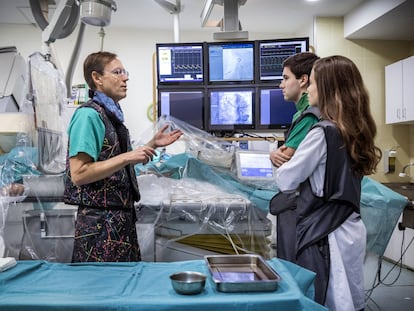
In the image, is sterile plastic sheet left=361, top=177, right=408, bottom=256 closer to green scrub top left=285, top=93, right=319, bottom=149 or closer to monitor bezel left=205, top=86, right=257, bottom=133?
green scrub top left=285, top=93, right=319, bottom=149

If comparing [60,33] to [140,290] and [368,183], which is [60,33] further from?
[368,183]

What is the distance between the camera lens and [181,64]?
119 inches

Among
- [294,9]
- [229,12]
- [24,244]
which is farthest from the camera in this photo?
[294,9]

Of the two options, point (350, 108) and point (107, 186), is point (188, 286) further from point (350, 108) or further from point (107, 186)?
point (350, 108)

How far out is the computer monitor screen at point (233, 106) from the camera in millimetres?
2975

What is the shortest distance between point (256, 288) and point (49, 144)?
5.14 ft

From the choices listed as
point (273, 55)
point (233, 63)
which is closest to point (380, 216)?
point (273, 55)

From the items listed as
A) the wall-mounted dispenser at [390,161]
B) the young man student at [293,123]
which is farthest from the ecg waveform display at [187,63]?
the wall-mounted dispenser at [390,161]

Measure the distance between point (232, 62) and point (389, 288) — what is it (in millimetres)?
2604

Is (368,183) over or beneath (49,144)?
beneath

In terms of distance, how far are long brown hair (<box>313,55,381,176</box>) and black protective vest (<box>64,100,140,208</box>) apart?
0.89 meters

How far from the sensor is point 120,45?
5109mm

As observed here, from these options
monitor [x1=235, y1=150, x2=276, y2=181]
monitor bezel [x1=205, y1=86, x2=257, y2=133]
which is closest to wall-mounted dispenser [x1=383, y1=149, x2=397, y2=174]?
monitor bezel [x1=205, y1=86, x2=257, y2=133]

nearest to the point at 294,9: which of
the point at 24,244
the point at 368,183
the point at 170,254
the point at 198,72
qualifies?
the point at 198,72
